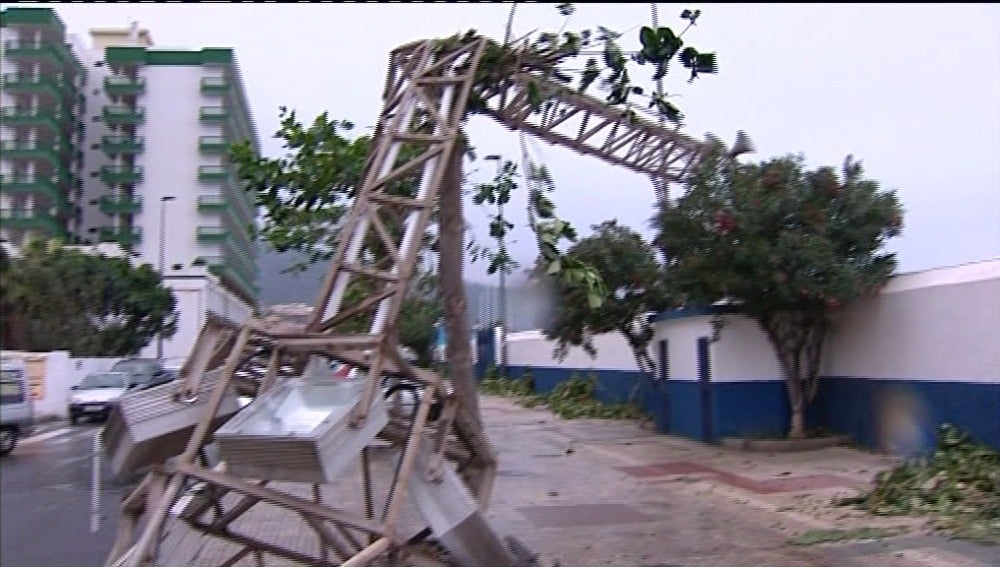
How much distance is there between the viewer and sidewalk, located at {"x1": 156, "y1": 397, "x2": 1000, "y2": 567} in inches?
356

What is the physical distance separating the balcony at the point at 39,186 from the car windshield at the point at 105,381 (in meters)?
30.2

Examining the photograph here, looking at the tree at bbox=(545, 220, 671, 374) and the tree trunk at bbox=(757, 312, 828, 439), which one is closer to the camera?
the tree trunk at bbox=(757, 312, 828, 439)

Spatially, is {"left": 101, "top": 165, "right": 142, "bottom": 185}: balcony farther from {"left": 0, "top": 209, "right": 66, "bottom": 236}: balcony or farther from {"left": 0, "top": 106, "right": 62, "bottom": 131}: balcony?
{"left": 0, "top": 209, "right": 66, "bottom": 236}: balcony

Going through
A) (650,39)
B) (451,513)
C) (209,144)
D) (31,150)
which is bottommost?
(451,513)

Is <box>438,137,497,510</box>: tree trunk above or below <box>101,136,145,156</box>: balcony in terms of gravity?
below

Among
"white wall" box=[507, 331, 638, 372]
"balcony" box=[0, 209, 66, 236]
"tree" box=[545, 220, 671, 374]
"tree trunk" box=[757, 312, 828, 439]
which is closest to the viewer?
"tree trunk" box=[757, 312, 828, 439]

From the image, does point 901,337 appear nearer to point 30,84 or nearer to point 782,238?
point 782,238

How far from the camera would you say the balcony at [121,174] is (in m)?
53.3

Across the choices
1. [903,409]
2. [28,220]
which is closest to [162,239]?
[28,220]

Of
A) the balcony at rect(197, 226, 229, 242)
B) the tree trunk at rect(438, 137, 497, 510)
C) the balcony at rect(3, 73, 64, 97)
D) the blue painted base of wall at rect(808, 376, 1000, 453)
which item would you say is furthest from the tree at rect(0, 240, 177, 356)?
the tree trunk at rect(438, 137, 497, 510)

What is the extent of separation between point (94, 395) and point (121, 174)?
27577 mm

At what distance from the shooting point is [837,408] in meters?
17.3

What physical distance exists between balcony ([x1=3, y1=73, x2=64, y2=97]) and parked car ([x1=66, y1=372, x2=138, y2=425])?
33405 millimetres

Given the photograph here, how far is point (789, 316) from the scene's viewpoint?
16.8 metres
